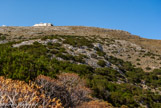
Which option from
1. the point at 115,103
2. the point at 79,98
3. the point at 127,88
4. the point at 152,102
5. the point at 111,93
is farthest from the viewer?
the point at 127,88

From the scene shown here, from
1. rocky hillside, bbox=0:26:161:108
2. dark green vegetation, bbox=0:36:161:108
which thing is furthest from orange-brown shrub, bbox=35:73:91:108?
dark green vegetation, bbox=0:36:161:108

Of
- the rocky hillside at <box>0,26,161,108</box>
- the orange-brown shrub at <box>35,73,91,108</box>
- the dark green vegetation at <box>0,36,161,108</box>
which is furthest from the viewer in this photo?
the dark green vegetation at <box>0,36,161,108</box>

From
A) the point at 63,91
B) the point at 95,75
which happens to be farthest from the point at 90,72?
the point at 63,91

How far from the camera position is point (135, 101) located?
1387cm

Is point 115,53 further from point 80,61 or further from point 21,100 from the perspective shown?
point 21,100

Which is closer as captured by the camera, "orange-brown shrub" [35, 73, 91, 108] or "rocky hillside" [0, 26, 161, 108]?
"orange-brown shrub" [35, 73, 91, 108]

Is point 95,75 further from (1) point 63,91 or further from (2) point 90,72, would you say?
(1) point 63,91

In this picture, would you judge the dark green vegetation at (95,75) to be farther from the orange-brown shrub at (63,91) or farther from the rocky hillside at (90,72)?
the orange-brown shrub at (63,91)

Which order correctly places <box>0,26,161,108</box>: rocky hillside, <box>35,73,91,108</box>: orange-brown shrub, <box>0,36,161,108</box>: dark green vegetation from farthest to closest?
<box>0,36,161,108</box>: dark green vegetation, <box>0,26,161,108</box>: rocky hillside, <box>35,73,91,108</box>: orange-brown shrub

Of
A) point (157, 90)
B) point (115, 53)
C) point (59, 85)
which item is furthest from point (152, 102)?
point (115, 53)

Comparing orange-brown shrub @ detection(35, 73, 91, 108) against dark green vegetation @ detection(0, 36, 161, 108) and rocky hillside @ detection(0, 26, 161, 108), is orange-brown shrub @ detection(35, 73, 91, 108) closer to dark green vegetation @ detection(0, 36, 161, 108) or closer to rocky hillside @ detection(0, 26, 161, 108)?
rocky hillside @ detection(0, 26, 161, 108)

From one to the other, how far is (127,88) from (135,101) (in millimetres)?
2583

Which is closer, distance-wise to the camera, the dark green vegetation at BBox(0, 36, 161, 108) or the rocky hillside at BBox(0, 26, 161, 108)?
the rocky hillside at BBox(0, 26, 161, 108)

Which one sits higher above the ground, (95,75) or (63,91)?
(63,91)
